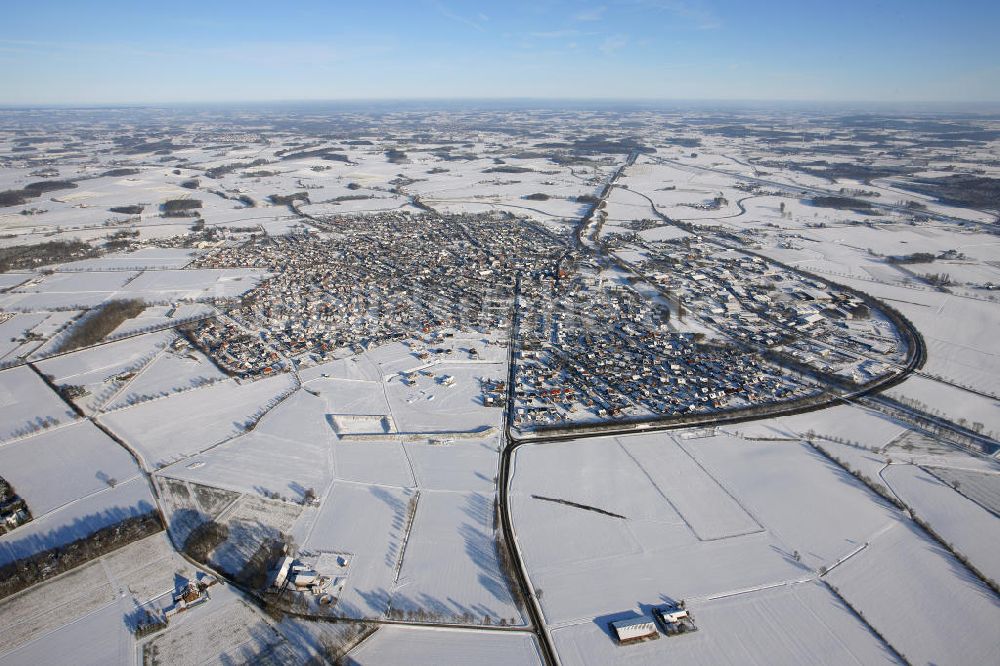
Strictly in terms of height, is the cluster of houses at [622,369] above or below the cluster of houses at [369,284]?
below

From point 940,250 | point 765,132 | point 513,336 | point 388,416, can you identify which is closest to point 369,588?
point 388,416

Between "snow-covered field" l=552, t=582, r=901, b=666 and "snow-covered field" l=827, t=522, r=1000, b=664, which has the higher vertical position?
"snow-covered field" l=827, t=522, r=1000, b=664

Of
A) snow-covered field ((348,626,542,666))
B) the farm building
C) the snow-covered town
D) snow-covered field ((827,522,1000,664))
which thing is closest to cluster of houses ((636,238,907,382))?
the snow-covered town

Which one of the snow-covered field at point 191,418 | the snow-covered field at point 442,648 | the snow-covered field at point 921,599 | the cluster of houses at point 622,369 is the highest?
the cluster of houses at point 622,369

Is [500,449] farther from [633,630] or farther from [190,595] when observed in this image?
[190,595]

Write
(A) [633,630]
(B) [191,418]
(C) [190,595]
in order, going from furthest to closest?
(B) [191,418]
(C) [190,595]
(A) [633,630]

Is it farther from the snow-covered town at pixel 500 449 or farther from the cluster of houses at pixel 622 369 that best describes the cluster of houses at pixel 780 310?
the cluster of houses at pixel 622 369

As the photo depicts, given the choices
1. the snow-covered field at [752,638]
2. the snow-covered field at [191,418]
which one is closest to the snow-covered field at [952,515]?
the snow-covered field at [752,638]

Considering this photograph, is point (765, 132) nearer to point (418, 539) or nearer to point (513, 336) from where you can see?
point (513, 336)

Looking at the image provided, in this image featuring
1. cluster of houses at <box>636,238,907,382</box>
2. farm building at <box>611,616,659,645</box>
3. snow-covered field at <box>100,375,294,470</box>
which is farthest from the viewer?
cluster of houses at <box>636,238,907,382</box>

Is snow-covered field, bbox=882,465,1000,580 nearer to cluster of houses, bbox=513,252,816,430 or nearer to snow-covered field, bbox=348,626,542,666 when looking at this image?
cluster of houses, bbox=513,252,816,430

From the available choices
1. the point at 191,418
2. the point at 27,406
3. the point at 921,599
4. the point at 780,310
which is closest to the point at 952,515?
the point at 921,599

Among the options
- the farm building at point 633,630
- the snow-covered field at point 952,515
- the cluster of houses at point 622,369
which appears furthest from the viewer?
the cluster of houses at point 622,369
